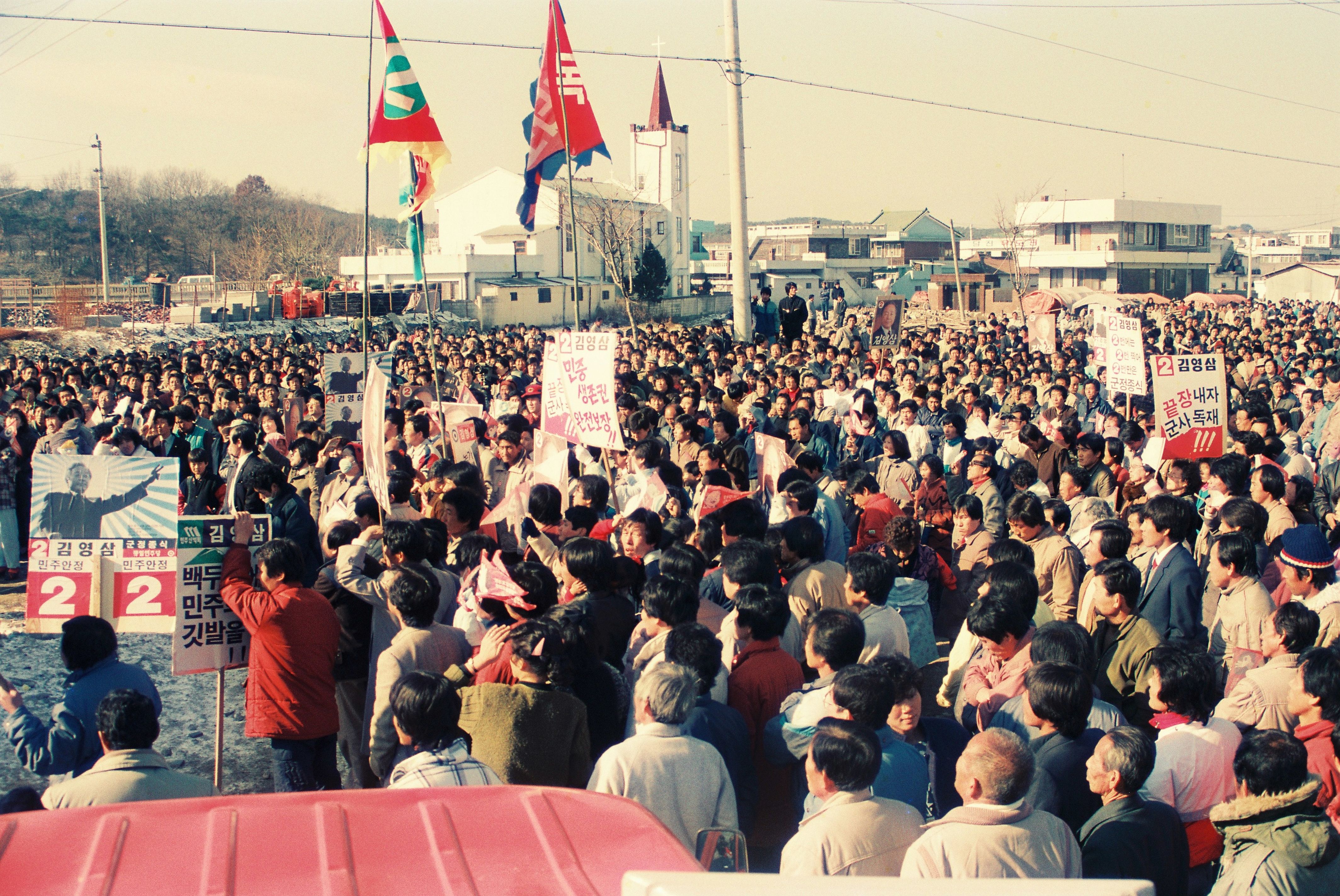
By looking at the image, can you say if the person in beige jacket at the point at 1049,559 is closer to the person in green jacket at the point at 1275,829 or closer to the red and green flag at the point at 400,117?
the person in green jacket at the point at 1275,829

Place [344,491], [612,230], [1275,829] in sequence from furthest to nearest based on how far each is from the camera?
[612,230] → [344,491] → [1275,829]

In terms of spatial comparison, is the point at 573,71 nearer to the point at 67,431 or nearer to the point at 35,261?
the point at 67,431

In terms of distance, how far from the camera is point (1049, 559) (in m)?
5.63

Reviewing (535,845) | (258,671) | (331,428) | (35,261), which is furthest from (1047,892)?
(35,261)

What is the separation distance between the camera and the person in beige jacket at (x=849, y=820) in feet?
9.61

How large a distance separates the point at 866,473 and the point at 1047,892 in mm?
5763

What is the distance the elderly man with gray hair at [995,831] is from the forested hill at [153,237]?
53.6 meters

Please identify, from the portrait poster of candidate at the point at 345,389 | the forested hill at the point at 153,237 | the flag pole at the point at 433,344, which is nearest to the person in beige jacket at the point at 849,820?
the flag pole at the point at 433,344

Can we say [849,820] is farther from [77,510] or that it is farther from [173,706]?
A: [173,706]

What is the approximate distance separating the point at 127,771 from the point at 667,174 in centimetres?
7133

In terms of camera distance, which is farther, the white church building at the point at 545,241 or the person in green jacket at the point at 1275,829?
the white church building at the point at 545,241

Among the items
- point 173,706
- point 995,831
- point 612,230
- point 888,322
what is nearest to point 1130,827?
point 995,831

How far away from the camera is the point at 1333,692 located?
3.72 meters

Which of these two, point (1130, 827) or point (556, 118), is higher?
point (556, 118)
